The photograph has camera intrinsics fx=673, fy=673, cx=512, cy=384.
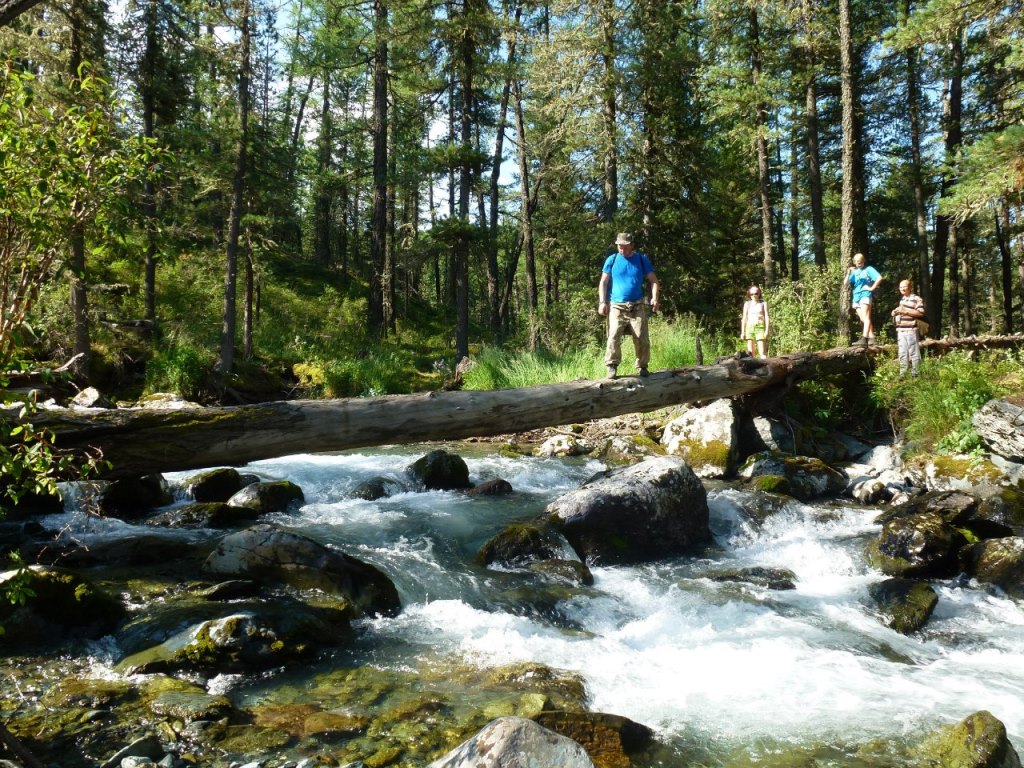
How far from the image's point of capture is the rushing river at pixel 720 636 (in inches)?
182

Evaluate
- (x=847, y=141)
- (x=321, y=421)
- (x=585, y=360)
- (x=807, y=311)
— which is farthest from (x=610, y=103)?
(x=321, y=421)

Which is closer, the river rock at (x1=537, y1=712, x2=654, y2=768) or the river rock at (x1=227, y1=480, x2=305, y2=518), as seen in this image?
the river rock at (x1=537, y1=712, x2=654, y2=768)

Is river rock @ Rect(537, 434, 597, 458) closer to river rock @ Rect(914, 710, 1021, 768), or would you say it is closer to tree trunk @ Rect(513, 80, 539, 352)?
tree trunk @ Rect(513, 80, 539, 352)

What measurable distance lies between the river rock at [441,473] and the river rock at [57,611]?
566 cm

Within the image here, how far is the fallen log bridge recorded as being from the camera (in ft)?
19.8

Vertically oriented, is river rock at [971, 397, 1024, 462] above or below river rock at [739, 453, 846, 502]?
above

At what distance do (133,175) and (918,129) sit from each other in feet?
90.2

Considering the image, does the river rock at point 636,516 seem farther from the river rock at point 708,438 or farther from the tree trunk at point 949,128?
the tree trunk at point 949,128

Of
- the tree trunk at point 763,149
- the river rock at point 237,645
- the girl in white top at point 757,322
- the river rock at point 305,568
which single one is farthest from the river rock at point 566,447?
the tree trunk at point 763,149

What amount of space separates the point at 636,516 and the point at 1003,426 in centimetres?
562

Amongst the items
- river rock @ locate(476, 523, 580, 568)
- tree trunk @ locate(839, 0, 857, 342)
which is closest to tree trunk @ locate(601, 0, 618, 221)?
tree trunk @ locate(839, 0, 857, 342)

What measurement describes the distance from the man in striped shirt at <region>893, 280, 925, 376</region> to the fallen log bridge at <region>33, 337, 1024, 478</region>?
4.85m

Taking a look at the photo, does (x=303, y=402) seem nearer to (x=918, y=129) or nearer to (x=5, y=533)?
(x=5, y=533)

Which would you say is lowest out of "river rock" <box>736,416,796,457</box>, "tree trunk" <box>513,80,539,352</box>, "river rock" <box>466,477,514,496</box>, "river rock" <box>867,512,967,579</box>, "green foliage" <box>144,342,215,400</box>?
"river rock" <box>867,512,967,579</box>
